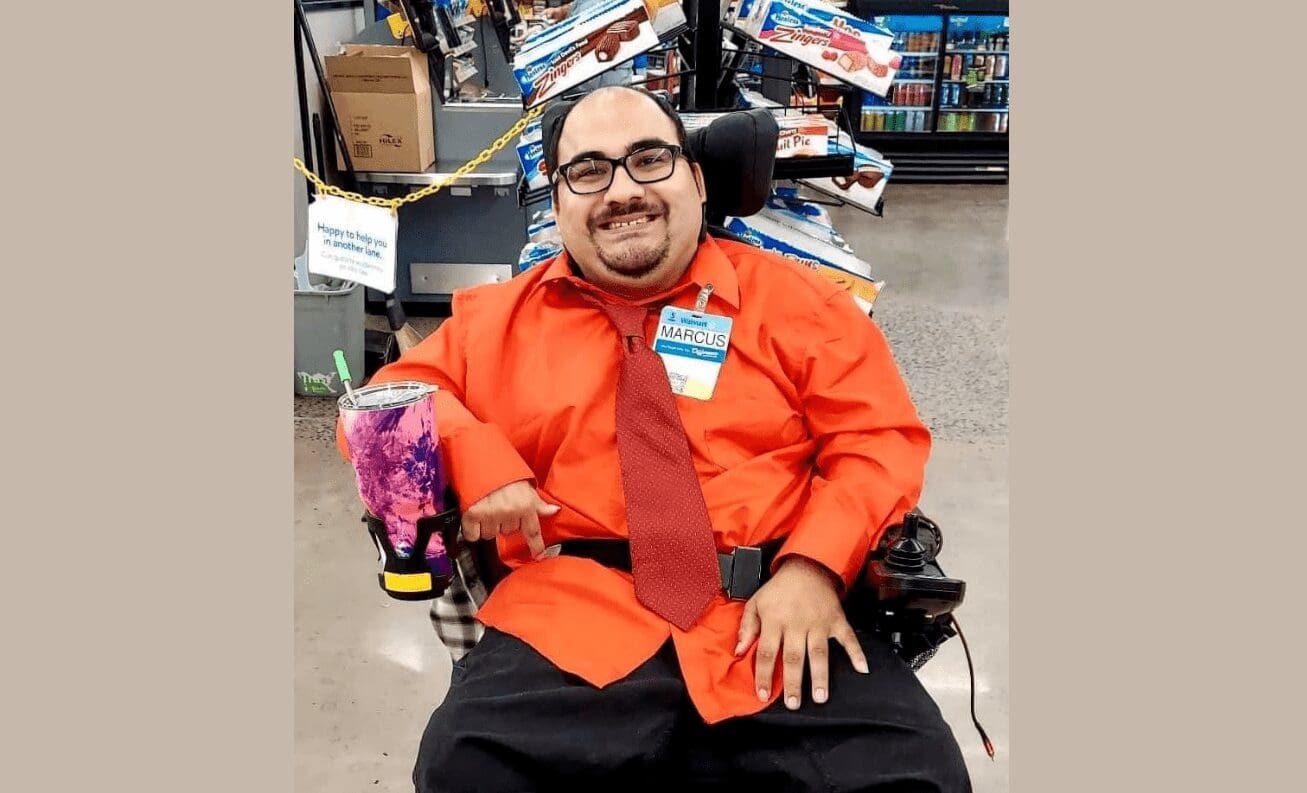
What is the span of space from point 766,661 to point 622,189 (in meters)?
0.80

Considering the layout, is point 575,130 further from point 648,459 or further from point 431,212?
point 431,212

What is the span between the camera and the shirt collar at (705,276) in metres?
1.70

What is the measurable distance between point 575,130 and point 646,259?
0.26 meters

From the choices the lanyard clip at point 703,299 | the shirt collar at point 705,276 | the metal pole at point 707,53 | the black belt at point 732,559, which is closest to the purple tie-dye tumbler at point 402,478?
the black belt at point 732,559

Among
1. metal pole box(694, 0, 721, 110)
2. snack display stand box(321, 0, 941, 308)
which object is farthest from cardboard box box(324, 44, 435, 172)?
metal pole box(694, 0, 721, 110)

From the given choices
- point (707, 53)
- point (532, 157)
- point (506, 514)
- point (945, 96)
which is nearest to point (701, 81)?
point (707, 53)

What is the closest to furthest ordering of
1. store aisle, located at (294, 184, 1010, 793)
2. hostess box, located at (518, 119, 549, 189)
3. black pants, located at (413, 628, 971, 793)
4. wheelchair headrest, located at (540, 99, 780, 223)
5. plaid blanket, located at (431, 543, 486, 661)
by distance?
black pants, located at (413, 628, 971, 793) → plaid blanket, located at (431, 543, 486, 661) → wheelchair headrest, located at (540, 99, 780, 223) → store aisle, located at (294, 184, 1010, 793) → hostess box, located at (518, 119, 549, 189)

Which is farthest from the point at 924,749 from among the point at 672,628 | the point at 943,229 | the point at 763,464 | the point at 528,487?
the point at 943,229

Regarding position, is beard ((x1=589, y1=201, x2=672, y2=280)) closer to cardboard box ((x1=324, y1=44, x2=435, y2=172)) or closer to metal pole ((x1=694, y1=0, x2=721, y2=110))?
metal pole ((x1=694, y1=0, x2=721, y2=110))

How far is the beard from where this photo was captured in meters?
1.67

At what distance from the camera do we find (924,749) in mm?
1334

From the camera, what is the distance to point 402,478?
1387 millimetres

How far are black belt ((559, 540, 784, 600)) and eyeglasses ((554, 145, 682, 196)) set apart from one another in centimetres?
60

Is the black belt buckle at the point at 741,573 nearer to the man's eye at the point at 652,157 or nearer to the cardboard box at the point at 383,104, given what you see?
the man's eye at the point at 652,157
